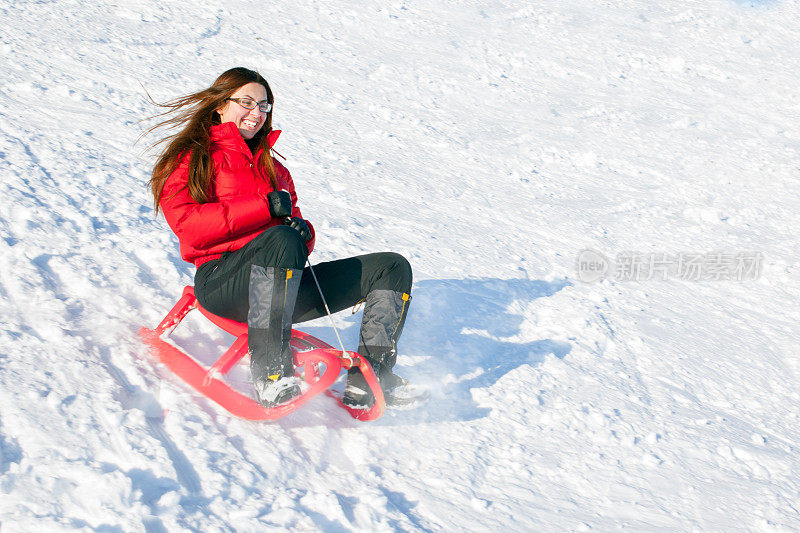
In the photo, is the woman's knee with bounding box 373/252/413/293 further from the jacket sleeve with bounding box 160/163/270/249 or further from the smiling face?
the smiling face

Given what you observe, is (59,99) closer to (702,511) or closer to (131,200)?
(131,200)

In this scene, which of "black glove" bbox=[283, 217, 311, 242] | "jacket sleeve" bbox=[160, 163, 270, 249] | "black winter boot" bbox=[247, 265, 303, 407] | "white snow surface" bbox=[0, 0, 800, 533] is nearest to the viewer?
"white snow surface" bbox=[0, 0, 800, 533]

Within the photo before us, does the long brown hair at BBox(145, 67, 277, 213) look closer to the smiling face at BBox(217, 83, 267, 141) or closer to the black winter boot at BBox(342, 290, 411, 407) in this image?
the smiling face at BBox(217, 83, 267, 141)

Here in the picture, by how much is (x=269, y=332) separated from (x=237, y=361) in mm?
418

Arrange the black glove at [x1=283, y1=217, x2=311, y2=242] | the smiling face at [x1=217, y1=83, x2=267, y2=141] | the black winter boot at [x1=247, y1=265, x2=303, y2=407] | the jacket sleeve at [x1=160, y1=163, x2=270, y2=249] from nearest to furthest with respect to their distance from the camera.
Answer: the black winter boot at [x1=247, y1=265, x2=303, y2=407]
the jacket sleeve at [x1=160, y1=163, x2=270, y2=249]
the black glove at [x1=283, y1=217, x2=311, y2=242]
the smiling face at [x1=217, y1=83, x2=267, y2=141]

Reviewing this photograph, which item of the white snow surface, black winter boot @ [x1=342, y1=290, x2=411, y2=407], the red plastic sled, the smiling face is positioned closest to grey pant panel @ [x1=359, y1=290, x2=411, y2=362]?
black winter boot @ [x1=342, y1=290, x2=411, y2=407]

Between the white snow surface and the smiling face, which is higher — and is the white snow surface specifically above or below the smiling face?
below

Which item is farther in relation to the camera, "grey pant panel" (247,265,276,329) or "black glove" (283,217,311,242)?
"black glove" (283,217,311,242)

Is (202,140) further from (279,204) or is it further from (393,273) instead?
(393,273)

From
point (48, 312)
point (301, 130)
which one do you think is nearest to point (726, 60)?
point (301, 130)

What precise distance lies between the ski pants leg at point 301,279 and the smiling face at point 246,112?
0.59 meters

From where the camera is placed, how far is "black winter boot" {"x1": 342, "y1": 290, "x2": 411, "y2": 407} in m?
2.78

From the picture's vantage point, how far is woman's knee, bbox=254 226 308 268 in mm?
2523

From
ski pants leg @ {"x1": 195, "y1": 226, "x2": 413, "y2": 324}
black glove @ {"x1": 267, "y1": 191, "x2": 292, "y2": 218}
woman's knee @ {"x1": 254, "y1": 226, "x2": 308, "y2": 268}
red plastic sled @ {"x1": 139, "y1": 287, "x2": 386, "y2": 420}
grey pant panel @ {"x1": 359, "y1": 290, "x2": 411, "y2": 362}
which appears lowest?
red plastic sled @ {"x1": 139, "y1": 287, "x2": 386, "y2": 420}
